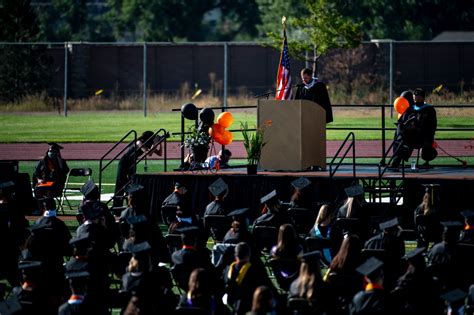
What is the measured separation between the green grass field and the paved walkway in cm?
114

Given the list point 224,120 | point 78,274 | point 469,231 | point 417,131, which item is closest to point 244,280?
point 78,274

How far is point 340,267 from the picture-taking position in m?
12.7

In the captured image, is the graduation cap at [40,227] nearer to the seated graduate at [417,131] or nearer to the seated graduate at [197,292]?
the seated graduate at [197,292]

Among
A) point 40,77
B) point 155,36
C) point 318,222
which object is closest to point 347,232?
point 318,222

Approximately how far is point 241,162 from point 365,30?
33.3 metres

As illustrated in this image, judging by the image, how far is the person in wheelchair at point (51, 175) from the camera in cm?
2248

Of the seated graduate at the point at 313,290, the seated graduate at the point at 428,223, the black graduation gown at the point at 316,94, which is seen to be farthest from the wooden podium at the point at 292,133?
the seated graduate at the point at 313,290

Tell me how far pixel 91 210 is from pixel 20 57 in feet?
104

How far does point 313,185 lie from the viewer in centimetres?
2014

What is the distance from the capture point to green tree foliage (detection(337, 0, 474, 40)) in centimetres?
6059

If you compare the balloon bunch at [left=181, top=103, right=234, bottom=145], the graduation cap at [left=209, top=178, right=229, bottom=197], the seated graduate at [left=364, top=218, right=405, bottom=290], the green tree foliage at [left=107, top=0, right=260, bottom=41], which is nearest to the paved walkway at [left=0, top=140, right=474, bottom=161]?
the balloon bunch at [left=181, top=103, right=234, bottom=145]

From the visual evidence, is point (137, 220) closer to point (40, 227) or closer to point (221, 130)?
point (40, 227)

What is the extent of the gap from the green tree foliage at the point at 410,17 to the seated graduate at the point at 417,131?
38.2 m

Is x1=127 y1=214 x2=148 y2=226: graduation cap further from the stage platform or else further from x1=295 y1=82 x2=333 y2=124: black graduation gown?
x1=295 y1=82 x2=333 y2=124: black graduation gown
